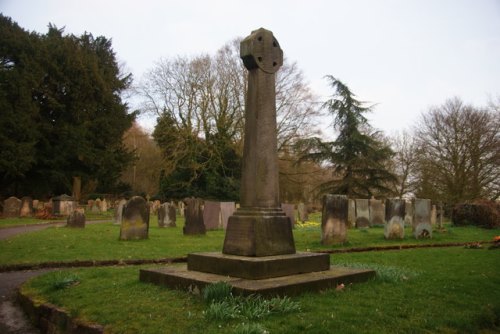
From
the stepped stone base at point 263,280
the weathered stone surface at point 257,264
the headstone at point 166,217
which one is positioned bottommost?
the stepped stone base at point 263,280

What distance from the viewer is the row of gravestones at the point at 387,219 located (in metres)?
12.7

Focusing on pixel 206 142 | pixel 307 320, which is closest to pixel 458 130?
pixel 206 142

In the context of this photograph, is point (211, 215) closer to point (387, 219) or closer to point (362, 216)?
point (362, 216)

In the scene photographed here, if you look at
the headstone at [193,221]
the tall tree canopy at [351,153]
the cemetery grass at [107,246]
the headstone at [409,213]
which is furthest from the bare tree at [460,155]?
the headstone at [193,221]

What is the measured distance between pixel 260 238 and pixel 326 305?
151cm

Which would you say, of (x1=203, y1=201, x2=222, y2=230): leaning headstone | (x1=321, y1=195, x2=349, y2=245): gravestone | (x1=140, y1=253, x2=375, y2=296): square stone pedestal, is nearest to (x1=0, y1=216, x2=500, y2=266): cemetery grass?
(x1=321, y1=195, x2=349, y2=245): gravestone

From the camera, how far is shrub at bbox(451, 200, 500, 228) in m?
20.9

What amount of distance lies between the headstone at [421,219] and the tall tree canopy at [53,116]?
1000 inches

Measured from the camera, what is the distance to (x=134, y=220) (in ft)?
44.9

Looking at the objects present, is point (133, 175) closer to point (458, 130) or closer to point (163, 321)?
point (458, 130)

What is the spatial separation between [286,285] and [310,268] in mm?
1155

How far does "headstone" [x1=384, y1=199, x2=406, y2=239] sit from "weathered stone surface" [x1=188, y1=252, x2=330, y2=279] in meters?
8.57

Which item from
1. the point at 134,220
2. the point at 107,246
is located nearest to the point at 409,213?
the point at 134,220

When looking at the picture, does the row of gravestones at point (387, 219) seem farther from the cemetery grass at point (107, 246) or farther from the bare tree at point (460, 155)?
the bare tree at point (460, 155)
